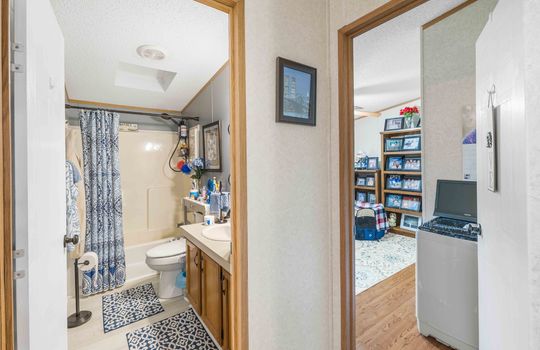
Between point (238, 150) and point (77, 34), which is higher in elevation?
point (77, 34)

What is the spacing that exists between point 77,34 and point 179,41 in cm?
71

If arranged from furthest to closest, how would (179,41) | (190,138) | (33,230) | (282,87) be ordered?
1. (190,138)
2. (179,41)
3. (282,87)
4. (33,230)

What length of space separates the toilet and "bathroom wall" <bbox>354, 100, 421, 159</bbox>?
Result: 411 centimetres

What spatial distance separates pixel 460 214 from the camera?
1779 mm

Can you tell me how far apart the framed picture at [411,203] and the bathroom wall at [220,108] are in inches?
137

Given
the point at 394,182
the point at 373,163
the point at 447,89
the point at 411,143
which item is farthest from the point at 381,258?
the point at 447,89

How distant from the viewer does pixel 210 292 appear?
5.66 ft

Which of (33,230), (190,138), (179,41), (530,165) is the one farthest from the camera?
(190,138)

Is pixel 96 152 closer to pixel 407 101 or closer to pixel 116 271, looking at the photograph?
pixel 116 271

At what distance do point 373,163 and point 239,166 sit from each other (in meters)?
4.55

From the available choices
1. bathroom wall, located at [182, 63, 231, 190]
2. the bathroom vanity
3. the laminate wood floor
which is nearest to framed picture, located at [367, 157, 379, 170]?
the laminate wood floor

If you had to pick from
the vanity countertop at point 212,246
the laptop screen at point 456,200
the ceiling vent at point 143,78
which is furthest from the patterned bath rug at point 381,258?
the ceiling vent at point 143,78

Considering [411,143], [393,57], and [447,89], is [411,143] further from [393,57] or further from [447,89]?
[447,89]

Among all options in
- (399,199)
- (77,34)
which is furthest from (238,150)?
(399,199)
